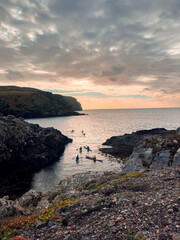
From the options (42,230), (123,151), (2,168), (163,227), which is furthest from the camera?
(123,151)

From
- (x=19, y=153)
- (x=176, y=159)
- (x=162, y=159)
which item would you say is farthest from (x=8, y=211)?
(x=19, y=153)

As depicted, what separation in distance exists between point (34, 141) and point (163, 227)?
68.1m

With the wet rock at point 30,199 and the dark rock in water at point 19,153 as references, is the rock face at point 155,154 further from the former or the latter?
the dark rock in water at point 19,153

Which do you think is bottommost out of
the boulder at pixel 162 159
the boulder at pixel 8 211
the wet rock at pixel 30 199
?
the wet rock at pixel 30 199

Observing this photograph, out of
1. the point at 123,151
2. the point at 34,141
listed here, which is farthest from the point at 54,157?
the point at 123,151

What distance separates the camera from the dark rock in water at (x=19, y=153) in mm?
52513

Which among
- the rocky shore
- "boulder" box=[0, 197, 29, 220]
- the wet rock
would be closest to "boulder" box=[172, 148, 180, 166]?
the rocky shore

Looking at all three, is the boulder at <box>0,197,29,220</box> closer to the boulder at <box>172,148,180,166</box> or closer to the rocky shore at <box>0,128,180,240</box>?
the rocky shore at <box>0,128,180,240</box>

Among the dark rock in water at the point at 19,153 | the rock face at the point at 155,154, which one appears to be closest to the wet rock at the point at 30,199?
the dark rock in water at the point at 19,153

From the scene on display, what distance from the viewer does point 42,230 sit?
42.1 ft

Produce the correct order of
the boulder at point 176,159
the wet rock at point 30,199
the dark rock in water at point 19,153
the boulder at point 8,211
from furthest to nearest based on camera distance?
the dark rock in water at point 19,153, the wet rock at point 30,199, the boulder at point 176,159, the boulder at point 8,211

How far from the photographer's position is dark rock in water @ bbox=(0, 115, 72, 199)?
5251 cm

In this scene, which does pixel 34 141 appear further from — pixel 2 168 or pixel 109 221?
pixel 109 221

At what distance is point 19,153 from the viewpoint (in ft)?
206
